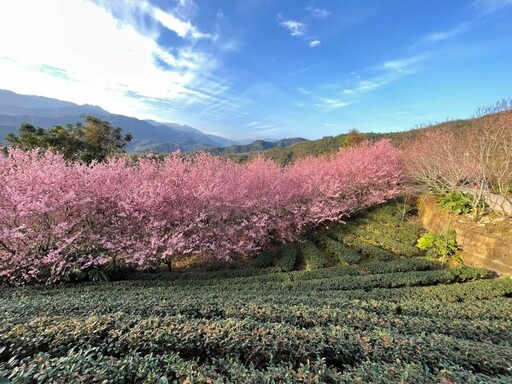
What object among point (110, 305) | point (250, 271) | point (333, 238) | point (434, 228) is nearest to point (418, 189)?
point (434, 228)

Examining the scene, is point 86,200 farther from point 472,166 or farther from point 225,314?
point 472,166

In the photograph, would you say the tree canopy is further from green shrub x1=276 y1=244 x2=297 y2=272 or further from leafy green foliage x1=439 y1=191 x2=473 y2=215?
leafy green foliage x1=439 y1=191 x2=473 y2=215

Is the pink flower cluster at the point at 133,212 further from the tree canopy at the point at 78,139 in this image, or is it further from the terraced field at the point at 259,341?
the tree canopy at the point at 78,139

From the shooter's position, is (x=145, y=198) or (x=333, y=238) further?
(x=333, y=238)

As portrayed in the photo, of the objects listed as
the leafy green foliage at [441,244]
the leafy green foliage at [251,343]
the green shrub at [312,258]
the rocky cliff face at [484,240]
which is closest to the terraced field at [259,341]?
the leafy green foliage at [251,343]

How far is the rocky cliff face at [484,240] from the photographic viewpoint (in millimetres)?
7676

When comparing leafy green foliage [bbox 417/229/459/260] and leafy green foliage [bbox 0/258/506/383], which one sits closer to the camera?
leafy green foliage [bbox 0/258/506/383]

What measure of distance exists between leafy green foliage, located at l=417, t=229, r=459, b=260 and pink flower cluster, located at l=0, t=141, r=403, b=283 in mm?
3503

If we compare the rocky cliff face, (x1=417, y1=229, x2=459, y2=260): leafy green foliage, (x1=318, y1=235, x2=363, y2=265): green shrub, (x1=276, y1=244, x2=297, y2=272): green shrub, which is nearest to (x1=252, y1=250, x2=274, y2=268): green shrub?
(x1=276, y1=244, x2=297, y2=272): green shrub

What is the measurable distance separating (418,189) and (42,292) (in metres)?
15.6

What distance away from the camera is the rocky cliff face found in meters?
7.68

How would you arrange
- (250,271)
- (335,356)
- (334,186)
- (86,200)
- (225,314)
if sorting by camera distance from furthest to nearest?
(334,186) < (250,271) < (86,200) < (225,314) < (335,356)

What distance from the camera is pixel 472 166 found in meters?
9.37

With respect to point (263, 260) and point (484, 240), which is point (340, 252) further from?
point (484, 240)
